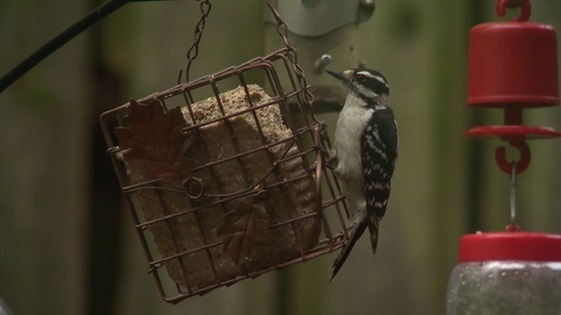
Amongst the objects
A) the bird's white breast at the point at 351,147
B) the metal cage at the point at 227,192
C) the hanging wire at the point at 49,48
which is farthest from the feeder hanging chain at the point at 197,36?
the bird's white breast at the point at 351,147

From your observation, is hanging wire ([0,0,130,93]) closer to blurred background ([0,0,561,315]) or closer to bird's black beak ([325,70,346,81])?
blurred background ([0,0,561,315])

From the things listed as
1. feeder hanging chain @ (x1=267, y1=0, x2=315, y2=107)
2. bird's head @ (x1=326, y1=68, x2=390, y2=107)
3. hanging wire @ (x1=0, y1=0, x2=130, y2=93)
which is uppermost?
hanging wire @ (x1=0, y1=0, x2=130, y2=93)

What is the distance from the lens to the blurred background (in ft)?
7.67

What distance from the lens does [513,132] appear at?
64.6 inches

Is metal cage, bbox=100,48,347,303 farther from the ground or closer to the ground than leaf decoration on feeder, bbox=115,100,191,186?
closer to the ground

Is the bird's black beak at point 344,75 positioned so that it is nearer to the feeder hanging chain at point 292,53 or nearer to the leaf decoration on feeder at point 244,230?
the feeder hanging chain at point 292,53

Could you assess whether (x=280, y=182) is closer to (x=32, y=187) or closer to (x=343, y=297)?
(x=343, y=297)

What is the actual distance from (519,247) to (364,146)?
3.03ft

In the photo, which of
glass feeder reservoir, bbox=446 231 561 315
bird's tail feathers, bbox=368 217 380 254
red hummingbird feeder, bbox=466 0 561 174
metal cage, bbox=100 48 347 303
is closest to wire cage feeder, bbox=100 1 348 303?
metal cage, bbox=100 48 347 303

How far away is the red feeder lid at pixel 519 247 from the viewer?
5.55 ft

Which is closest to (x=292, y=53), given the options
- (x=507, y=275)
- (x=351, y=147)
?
(x=351, y=147)

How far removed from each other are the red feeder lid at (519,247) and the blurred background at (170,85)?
588mm

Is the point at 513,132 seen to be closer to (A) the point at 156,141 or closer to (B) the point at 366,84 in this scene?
(A) the point at 156,141

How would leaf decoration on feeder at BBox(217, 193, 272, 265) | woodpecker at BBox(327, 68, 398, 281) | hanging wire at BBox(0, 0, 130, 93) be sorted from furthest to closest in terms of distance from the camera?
woodpecker at BBox(327, 68, 398, 281) < leaf decoration on feeder at BBox(217, 193, 272, 265) < hanging wire at BBox(0, 0, 130, 93)
